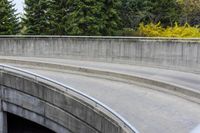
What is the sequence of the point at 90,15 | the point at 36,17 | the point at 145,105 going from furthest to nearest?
1. the point at 36,17
2. the point at 90,15
3. the point at 145,105

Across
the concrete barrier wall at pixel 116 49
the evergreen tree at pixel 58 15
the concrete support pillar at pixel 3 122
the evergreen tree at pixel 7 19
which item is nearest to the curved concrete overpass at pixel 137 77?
the concrete barrier wall at pixel 116 49

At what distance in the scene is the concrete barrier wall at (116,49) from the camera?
20.3m

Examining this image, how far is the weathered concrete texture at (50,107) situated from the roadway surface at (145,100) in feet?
3.51

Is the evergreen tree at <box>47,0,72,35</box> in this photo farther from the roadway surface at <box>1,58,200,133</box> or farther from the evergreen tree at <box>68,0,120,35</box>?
the roadway surface at <box>1,58,200,133</box>

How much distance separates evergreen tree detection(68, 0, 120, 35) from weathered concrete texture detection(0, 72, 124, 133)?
14.9 m

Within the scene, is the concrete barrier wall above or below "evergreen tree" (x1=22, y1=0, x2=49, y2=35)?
below

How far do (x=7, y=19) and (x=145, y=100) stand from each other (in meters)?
21.2

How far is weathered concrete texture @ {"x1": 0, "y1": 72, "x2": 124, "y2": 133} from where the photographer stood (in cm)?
1323

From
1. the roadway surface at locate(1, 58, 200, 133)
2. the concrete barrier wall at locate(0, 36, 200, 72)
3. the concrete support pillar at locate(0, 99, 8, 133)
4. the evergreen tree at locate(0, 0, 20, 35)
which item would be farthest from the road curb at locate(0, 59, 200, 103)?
the evergreen tree at locate(0, 0, 20, 35)

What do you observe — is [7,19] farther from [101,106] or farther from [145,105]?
[101,106]

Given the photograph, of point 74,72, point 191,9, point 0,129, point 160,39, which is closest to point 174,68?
point 160,39

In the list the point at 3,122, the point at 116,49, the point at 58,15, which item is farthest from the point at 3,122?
the point at 58,15

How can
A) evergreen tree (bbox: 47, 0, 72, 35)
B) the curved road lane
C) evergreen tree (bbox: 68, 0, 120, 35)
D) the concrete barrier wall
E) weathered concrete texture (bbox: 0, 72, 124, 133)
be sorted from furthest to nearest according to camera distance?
evergreen tree (bbox: 47, 0, 72, 35)
evergreen tree (bbox: 68, 0, 120, 35)
the concrete barrier wall
weathered concrete texture (bbox: 0, 72, 124, 133)
the curved road lane

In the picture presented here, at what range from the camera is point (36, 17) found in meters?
33.8
